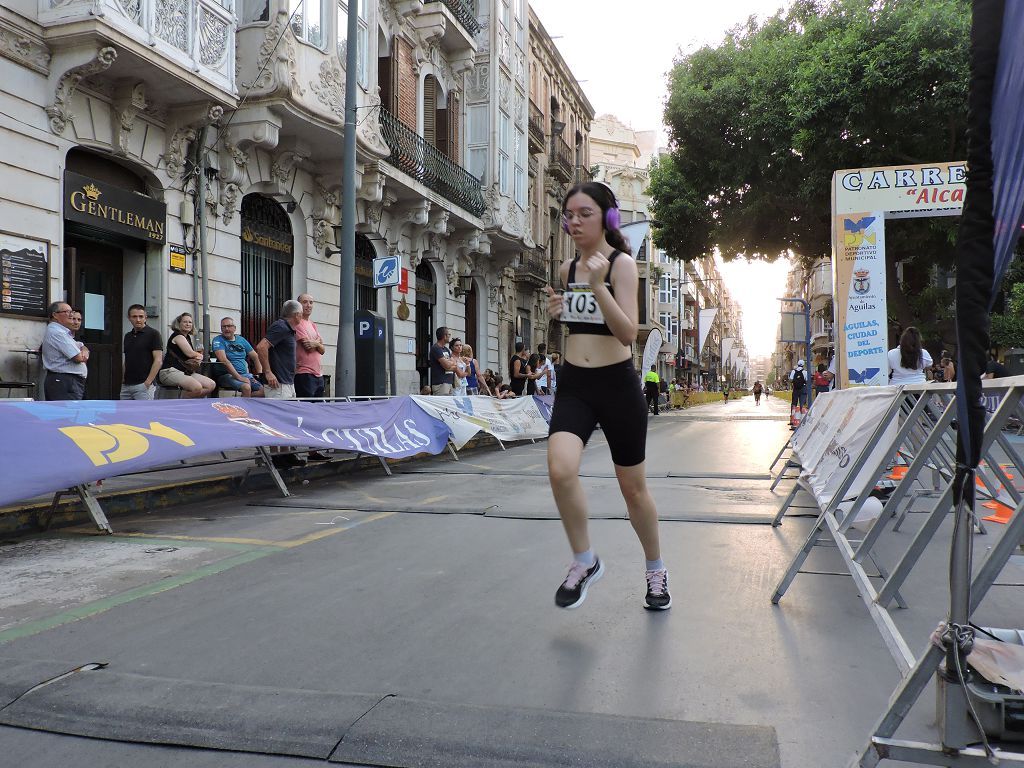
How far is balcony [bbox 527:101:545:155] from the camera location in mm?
32375

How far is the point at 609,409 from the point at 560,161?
34620mm

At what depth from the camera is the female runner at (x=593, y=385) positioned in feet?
11.4

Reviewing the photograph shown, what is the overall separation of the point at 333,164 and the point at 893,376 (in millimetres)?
11870

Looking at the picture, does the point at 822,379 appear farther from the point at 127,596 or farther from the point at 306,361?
the point at 127,596

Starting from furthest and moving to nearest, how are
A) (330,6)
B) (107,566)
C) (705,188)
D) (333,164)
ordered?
(705,188) < (333,164) < (330,6) < (107,566)

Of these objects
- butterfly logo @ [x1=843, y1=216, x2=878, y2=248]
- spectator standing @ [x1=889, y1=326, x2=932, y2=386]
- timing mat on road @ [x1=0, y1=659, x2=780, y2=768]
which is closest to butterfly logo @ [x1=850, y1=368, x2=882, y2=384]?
butterfly logo @ [x1=843, y1=216, x2=878, y2=248]

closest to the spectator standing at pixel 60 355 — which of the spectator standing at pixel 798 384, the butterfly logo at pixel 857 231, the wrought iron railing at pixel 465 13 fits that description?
the butterfly logo at pixel 857 231

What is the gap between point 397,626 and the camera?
3.56m

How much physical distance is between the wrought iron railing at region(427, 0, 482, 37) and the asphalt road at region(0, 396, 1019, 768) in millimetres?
19054

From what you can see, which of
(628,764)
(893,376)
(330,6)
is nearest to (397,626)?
(628,764)

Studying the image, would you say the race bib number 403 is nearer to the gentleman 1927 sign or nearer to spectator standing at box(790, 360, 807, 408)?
the gentleman 1927 sign

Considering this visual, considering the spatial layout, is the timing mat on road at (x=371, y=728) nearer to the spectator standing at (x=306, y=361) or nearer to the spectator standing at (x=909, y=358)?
the spectator standing at (x=909, y=358)

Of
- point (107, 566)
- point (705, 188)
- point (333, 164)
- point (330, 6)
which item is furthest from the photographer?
point (705, 188)

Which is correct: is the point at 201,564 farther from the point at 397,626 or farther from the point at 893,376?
the point at 893,376
